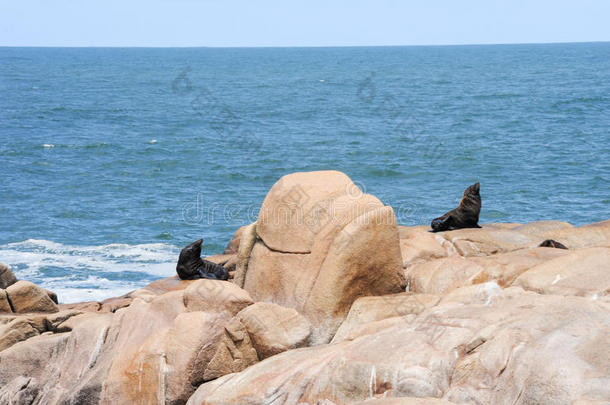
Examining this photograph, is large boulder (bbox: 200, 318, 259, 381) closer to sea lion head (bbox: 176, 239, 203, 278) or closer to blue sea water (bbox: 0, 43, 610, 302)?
sea lion head (bbox: 176, 239, 203, 278)

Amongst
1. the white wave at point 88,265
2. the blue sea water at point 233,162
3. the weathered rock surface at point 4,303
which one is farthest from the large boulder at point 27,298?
the blue sea water at point 233,162

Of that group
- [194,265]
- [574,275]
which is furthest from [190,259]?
[574,275]

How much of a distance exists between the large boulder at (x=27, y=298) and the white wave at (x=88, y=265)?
662 cm

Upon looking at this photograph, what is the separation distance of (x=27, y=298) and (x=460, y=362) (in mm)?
9964

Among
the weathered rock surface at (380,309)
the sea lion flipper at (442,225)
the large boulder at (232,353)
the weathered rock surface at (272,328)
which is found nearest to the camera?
the large boulder at (232,353)

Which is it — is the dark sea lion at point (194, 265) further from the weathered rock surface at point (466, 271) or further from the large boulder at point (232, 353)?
the large boulder at point (232, 353)

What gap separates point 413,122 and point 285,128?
36.3 feet

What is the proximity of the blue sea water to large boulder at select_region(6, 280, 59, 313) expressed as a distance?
6848 millimetres

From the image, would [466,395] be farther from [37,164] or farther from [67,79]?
[67,79]

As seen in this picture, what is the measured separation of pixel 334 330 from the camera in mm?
12086

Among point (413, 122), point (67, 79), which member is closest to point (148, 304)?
point (413, 122)

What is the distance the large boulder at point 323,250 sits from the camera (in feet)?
39.8

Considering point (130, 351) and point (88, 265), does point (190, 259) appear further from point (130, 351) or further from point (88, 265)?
point (88, 265)

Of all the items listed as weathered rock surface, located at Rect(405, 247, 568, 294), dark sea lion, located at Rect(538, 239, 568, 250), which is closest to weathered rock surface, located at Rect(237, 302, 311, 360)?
weathered rock surface, located at Rect(405, 247, 568, 294)
